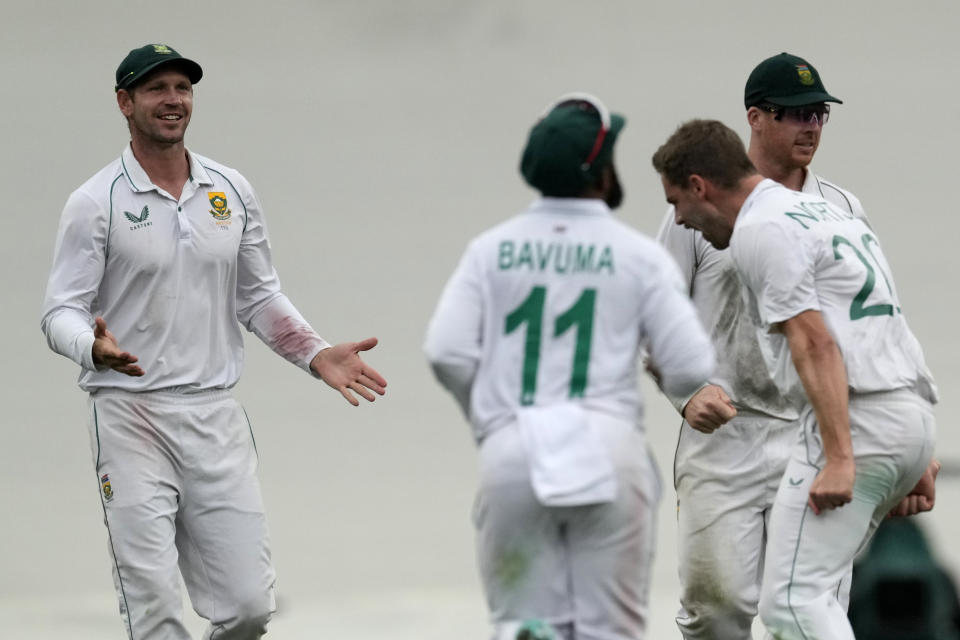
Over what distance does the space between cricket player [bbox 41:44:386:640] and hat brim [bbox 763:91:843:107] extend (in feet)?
4.37

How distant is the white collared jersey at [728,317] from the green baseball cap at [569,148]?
1.14 metres

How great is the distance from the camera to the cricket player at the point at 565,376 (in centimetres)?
389

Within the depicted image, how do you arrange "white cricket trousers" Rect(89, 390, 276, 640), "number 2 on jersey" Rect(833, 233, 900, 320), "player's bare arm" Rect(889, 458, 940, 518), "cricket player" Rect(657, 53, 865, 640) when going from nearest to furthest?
"number 2 on jersey" Rect(833, 233, 900, 320) → "player's bare arm" Rect(889, 458, 940, 518) → "white cricket trousers" Rect(89, 390, 276, 640) → "cricket player" Rect(657, 53, 865, 640)

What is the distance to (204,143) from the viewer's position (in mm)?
6832

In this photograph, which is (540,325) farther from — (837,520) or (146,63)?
(146,63)

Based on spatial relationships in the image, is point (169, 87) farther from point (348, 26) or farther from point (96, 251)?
point (348, 26)

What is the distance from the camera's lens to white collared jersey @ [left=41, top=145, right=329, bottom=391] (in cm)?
489

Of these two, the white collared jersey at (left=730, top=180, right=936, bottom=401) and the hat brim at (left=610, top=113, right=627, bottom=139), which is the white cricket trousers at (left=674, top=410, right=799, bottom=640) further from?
the hat brim at (left=610, top=113, right=627, bottom=139)

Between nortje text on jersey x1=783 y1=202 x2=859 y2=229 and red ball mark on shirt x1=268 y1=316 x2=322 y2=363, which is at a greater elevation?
nortje text on jersey x1=783 y1=202 x2=859 y2=229

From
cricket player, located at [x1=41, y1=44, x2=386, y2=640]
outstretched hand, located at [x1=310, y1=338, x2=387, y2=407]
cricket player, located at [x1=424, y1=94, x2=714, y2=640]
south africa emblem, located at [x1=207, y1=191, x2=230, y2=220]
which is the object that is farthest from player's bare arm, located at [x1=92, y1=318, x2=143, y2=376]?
cricket player, located at [x1=424, y1=94, x2=714, y2=640]

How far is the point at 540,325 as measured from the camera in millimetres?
3893

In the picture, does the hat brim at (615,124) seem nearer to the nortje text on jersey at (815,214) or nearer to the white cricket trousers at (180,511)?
the nortje text on jersey at (815,214)

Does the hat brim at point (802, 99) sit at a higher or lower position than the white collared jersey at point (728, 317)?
higher

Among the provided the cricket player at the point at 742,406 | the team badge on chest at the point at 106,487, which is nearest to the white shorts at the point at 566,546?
the cricket player at the point at 742,406
